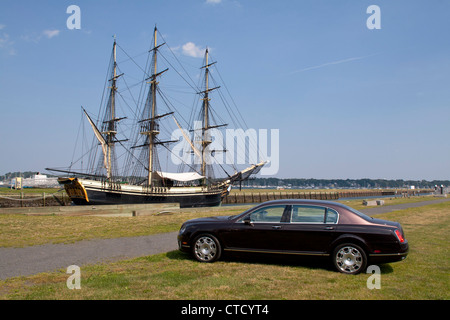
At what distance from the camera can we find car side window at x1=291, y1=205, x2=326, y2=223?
300 inches

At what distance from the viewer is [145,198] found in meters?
41.8

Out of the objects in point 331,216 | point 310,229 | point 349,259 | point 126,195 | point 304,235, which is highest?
point 331,216

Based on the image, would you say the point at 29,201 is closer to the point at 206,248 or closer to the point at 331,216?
the point at 206,248

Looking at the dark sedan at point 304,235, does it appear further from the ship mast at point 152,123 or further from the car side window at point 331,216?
the ship mast at point 152,123

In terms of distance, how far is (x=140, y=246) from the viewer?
417 inches

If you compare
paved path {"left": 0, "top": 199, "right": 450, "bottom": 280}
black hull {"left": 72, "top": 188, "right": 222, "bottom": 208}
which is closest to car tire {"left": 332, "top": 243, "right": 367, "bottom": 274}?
paved path {"left": 0, "top": 199, "right": 450, "bottom": 280}

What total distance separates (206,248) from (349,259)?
316cm

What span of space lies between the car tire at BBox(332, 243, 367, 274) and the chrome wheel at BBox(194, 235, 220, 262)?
103 inches

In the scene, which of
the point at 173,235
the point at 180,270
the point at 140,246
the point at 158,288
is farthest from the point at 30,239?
the point at 158,288

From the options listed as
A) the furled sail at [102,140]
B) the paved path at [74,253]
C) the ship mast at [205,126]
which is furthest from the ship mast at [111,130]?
the paved path at [74,253]

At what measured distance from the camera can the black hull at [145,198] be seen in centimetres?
3609

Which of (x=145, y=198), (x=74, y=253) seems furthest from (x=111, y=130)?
(x=74, y=253)

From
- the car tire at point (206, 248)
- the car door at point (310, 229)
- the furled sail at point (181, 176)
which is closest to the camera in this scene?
the car door at point (310, 229)
